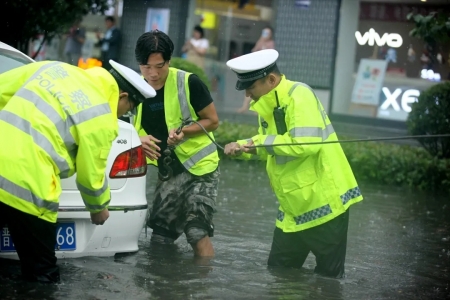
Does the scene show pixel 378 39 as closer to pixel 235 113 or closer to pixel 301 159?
pixel 235 113

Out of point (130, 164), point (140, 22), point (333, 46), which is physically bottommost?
point (130, 164)

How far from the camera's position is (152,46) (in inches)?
270

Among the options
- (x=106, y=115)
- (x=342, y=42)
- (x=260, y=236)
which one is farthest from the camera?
(x=342, y=42)

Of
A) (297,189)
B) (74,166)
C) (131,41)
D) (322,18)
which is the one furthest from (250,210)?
(131,41)

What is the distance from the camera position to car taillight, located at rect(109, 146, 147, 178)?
6273mm

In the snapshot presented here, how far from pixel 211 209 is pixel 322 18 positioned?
45.6 feet

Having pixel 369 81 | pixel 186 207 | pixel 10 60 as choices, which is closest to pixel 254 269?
pixel 186 207

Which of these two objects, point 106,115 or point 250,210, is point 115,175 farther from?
point 250,210

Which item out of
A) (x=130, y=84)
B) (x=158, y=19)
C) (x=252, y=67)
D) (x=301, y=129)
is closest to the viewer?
(x=130, y=84)

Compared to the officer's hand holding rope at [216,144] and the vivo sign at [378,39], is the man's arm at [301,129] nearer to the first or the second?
the officer's hand holding rope at [216,144]

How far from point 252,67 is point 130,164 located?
0.99 meters

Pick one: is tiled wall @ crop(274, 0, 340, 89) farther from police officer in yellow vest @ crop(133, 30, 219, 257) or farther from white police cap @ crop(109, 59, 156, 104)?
white police cap @ crop(109, 59, 156, 104)

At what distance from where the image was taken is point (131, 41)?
24203 millimetres

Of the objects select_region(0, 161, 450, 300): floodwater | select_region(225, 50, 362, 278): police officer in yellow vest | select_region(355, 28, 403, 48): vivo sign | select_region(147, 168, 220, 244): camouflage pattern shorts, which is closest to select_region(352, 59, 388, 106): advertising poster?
select_region(355, 28, 403, 48): vivo sign
